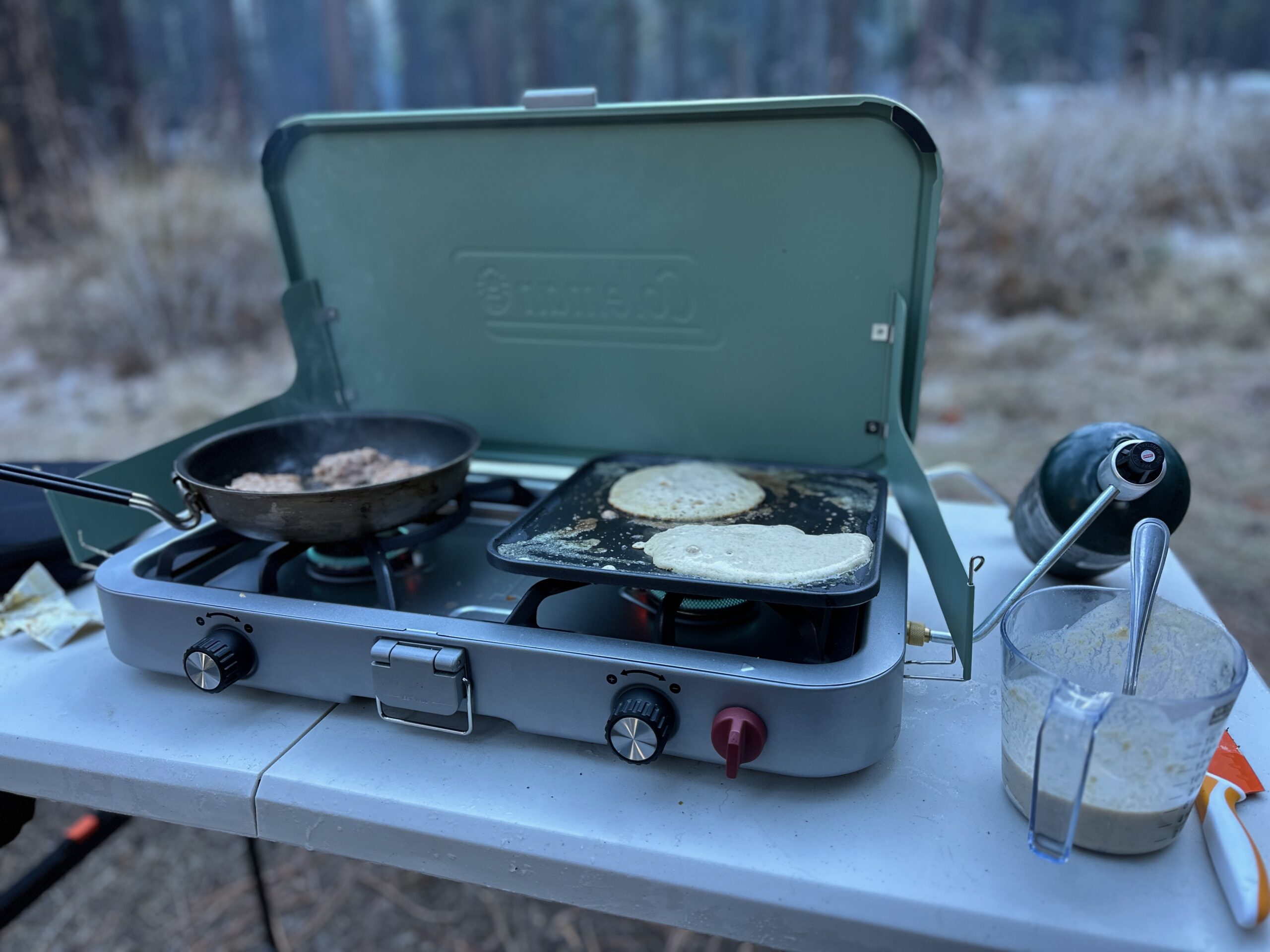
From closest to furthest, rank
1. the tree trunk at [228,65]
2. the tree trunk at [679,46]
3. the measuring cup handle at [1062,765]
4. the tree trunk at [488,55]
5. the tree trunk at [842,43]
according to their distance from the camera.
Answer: the measuring cup handle at [1062,765] → the tree trunk at [842,43] → the tree trunk at [679,46] → the tree trunk at [228,65] → the tree trunk at [488,55]

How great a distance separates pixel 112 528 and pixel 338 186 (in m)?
0.66

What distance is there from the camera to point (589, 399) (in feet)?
4.59

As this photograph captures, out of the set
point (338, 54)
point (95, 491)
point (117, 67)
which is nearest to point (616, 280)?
point (95, 491)

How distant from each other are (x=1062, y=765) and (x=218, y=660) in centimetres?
87

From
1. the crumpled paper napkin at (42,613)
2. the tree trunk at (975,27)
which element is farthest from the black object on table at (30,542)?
the tree trunk at (975,27)

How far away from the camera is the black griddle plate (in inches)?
32.6

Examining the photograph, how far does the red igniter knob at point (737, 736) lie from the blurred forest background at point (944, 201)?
117 inches

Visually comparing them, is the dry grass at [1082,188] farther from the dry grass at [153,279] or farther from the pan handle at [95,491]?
the pan handle at [95,491]

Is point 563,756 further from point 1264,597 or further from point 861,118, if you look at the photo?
point 1264,597

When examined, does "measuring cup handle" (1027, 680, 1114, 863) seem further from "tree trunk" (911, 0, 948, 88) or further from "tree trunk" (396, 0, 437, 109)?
"tree trunk" (396, 0, 437, 109)

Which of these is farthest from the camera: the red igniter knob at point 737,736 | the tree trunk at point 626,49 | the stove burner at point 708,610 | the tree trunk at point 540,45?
the tree trunk at point 540,45

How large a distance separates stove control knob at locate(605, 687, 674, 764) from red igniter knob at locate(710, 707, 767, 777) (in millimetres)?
51

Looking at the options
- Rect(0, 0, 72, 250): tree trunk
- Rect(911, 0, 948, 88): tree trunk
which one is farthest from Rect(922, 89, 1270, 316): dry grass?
Rect(0, 0, 72, 250): tree trunk

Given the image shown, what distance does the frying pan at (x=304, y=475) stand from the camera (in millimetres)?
986
